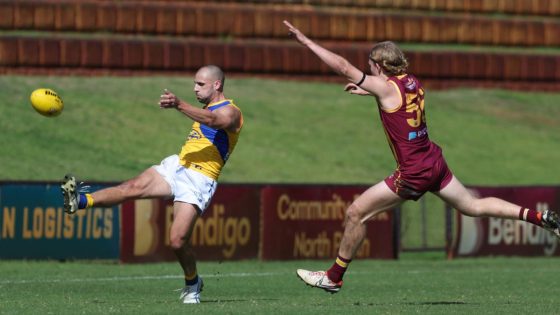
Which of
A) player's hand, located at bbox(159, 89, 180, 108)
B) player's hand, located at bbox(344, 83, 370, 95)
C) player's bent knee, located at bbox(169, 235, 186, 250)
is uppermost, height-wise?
player's hand, located at bbox(344, 83, 370, 95)

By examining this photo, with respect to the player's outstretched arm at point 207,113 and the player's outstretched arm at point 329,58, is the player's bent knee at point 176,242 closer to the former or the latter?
the player's outstretched arm at point 207,113

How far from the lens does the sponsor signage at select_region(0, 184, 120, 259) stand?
1945 centimetres

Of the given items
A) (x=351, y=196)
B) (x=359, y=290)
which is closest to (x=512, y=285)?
(x=359, y=290)

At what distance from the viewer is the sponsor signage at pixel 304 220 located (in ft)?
69.3

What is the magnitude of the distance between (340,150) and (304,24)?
553 cm

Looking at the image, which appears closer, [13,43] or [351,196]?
[351,196]

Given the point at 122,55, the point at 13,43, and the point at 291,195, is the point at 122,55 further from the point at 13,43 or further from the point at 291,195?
the point at 291,195

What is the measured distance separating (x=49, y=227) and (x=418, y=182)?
8.12m

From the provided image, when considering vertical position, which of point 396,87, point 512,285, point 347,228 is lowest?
point 512,285

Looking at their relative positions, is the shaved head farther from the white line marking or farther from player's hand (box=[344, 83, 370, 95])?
the white line marking

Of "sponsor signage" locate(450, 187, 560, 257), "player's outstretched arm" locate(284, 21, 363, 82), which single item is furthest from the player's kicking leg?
"sponsor signage" locate(450, 187, 560, 257)

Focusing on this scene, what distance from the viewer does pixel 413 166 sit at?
12812mm

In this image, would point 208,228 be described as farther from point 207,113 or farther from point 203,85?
point 207,113

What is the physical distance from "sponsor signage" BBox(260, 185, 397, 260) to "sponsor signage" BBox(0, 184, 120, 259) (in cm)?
241
